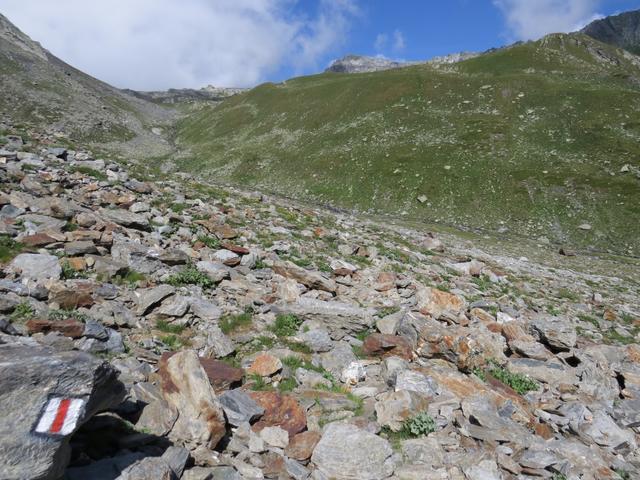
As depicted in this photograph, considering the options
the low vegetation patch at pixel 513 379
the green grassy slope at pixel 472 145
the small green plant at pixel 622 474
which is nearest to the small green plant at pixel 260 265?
the low vegetation patch at pixel 513 379

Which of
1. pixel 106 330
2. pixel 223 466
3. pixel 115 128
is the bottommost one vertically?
pixel 223 466

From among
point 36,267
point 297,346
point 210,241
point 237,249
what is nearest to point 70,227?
point 36,267

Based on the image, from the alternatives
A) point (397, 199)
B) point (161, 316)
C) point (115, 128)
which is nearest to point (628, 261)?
point (397, 199)

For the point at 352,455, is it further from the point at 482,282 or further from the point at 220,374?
the point at 482,282

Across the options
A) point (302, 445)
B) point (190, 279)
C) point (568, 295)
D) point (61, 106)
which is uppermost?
point (61, 106)

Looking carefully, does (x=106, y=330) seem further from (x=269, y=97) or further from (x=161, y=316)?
(x=269, y=97)

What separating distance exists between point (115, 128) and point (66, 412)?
10967cm

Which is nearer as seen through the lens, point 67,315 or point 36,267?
point 67,315

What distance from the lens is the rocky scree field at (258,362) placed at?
238 inches

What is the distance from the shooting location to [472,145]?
2475 inches

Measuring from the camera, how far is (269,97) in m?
109

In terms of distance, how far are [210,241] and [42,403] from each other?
38.3ft

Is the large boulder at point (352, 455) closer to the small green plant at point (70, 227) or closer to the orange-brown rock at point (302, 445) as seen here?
the orange-brown rock at point (302, 445)

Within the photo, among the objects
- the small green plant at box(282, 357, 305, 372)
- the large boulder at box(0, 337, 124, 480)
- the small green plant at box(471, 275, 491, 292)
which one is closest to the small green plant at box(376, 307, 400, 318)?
the small green plant at box(282, 357, 305, 372)
